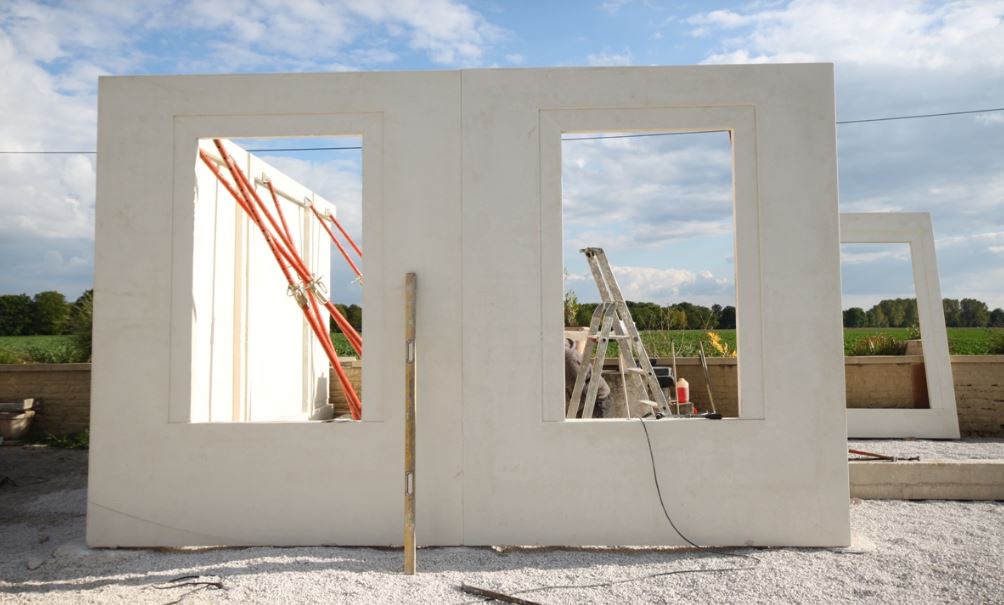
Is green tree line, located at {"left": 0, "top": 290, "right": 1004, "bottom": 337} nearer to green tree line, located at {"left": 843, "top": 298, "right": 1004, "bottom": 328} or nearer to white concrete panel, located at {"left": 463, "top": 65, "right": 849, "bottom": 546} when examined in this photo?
green tree line, located at {"left": 843, "top": 298, "right": 1004, "bottom": 328}

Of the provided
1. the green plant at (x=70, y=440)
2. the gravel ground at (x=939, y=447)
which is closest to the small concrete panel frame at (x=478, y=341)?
the gravel ground at (x=939, y=447)

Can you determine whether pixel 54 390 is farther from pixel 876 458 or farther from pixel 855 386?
pixel 855 386

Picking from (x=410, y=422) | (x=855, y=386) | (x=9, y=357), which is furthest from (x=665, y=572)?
(x=9, y=357)

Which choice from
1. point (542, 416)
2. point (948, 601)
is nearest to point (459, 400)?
point (542, 416)

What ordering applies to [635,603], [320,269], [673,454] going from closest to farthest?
[635,603], [673,454], [320,269]

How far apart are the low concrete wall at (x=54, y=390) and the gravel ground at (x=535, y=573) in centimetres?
588

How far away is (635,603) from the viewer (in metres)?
3.92

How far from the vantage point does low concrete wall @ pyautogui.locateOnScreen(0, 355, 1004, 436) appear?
1030 cm

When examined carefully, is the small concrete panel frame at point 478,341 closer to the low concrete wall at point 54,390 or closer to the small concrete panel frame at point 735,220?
the small concrete panel frame at point 735,220

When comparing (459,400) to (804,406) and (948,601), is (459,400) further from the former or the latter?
(948,601)

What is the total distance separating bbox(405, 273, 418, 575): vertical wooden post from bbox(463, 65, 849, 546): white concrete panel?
42 centimetres

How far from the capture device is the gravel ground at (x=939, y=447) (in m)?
8.05

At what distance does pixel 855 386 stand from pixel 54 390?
11.4 metres

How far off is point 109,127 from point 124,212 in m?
0.58
